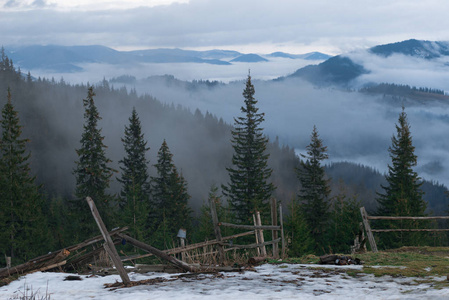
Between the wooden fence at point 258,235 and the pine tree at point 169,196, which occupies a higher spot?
the wooden fence at point 258,235

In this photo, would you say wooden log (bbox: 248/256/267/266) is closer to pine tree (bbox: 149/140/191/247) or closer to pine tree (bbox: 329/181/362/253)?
pine tree (bbox: 329/181/362/253)

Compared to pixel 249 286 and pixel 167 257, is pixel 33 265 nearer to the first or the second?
pixel 167 257

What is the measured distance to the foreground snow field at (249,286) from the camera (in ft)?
29.7

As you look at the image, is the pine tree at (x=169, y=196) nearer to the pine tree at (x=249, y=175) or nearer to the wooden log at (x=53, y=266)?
the pine tree at (x=249, y=175)

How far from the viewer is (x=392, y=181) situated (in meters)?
49.7

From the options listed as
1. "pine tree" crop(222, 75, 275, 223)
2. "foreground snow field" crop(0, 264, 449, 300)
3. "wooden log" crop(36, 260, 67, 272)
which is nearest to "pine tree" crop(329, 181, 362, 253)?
"pine tree" crop(222, 75, 275, 223)

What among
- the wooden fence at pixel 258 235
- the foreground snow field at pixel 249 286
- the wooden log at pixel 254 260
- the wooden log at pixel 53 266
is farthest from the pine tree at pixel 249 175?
the foreground snow field at pixel 249 286

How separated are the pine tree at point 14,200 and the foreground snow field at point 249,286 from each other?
33863 mm

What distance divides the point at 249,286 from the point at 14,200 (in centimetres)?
3869

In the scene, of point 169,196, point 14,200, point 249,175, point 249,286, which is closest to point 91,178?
point 14,200

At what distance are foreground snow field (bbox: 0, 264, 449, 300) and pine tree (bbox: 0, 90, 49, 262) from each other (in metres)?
33.9

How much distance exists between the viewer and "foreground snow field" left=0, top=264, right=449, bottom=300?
9.04 metres

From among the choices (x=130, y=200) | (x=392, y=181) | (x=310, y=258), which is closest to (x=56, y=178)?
(x=130, y=200)

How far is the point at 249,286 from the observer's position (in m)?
9.88
